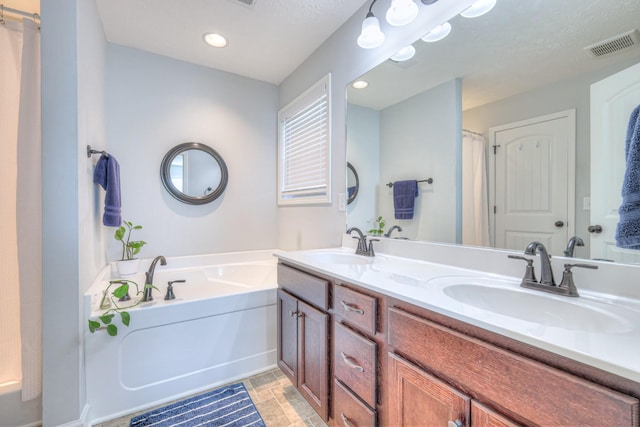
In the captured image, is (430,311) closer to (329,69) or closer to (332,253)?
(332,253)

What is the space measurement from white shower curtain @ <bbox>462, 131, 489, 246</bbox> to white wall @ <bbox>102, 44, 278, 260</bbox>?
81.2 inches

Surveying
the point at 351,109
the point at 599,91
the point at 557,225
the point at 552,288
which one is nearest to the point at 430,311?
the point at 552,288

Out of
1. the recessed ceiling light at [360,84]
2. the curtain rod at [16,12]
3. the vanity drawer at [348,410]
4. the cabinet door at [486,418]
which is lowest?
the vanity drawer at [348,410]

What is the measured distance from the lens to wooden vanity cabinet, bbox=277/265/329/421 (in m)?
1.33

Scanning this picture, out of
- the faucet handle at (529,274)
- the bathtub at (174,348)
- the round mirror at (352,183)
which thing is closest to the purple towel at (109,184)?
the bathtub at (174,348)

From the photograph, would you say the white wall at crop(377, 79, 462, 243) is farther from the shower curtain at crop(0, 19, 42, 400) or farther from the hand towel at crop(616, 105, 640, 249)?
the shower curtain at crop(0, 19, 42, 400)

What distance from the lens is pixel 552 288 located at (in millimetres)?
935

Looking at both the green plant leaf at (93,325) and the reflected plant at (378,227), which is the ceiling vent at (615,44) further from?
the green plant leaf at (93,325)

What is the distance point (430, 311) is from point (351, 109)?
1.52m

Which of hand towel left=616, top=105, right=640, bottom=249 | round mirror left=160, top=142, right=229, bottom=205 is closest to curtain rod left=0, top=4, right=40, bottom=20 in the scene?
round mirror left=160, top=142, right=229, bottom=205

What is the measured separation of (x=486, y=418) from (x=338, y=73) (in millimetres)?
2090

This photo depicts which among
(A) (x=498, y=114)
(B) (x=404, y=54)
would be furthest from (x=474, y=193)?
(B) (x=404, y=54)

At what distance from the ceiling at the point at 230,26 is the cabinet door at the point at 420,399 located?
207cm

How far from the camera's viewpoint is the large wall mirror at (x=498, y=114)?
980mm
